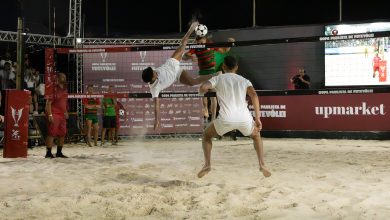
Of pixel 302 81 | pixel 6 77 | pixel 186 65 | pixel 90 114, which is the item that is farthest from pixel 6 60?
pixel 302 81

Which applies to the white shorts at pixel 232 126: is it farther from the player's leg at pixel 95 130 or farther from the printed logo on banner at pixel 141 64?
the printed logo on banner at pixel 141 64

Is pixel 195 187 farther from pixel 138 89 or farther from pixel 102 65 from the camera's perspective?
pixel 102 65

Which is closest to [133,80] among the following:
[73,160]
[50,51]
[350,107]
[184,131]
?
[184,131]

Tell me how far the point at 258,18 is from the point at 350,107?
427 cm

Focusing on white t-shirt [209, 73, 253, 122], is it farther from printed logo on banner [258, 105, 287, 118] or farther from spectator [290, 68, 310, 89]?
printed logo on banner [258, 105, 287, 118]

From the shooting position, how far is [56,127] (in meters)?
7.66

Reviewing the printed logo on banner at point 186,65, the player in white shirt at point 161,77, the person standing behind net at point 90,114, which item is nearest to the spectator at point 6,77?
the person standing behind net at point 90,114

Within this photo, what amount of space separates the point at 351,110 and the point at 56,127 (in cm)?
693

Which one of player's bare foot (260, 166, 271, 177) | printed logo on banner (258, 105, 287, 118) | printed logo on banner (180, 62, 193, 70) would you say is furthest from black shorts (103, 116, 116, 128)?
player's bare foot (260, 166, 271, 177)

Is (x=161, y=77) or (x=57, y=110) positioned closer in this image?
(x=161, y=77)

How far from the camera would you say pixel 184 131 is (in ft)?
37.2

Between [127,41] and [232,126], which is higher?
[127,41]

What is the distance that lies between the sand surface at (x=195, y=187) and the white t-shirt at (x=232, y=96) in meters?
0.78

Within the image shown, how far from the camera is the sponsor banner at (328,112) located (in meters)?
10.7
